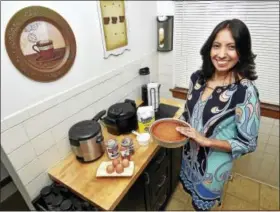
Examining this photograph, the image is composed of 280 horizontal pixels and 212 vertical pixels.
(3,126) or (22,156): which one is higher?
(3,126)

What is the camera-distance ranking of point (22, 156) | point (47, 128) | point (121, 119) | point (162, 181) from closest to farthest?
point (22, 156) → point (47, 128) → point (121, 119) → point (162, 181)

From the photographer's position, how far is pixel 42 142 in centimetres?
109

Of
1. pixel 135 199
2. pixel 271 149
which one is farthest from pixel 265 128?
pixel 135 199

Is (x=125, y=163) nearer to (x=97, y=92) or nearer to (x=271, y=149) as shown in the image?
(x=97, y=92)

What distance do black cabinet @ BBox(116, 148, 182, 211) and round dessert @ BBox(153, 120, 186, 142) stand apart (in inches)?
10.6

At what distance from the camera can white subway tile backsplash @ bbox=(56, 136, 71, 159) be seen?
121 centimetres

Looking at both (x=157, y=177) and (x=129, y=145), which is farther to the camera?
(x=157, y=177)

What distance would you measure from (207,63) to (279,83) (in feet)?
2.69

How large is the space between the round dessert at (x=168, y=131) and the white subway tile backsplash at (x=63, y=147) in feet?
1.91

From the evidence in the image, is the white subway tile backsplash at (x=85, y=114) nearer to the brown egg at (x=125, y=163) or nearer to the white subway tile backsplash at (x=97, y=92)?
the white subway tile backsplash at (x=97, y=92)

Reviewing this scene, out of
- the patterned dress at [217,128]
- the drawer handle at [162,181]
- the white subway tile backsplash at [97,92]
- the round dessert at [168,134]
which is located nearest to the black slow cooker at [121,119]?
the white subway tile backsplash at [97,92]

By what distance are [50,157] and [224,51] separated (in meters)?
1.13

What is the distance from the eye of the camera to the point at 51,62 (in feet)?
3.52

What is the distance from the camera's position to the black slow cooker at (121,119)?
1334 millimetres
